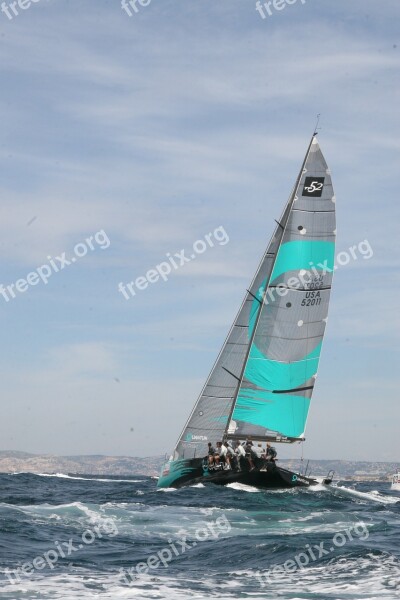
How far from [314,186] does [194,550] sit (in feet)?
96.0

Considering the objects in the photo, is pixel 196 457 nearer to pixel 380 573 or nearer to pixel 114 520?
pixel 114 520

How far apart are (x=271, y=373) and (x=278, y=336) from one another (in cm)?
208

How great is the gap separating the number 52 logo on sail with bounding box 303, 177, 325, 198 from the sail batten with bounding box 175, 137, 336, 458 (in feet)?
0.18

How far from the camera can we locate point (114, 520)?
2875 cm

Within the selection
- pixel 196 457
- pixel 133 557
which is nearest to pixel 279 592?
pixel 133 557

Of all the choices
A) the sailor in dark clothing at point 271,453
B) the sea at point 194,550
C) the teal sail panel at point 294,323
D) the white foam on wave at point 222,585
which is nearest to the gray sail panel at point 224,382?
the teal sail panel at point 294,323

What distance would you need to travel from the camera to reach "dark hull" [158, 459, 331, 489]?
42.1m

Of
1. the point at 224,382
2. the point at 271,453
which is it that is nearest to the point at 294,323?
the point at 224,382

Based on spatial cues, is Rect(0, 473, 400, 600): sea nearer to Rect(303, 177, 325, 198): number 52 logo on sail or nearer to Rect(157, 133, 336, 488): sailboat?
Rect(157, 133, 336, 488): sailboat

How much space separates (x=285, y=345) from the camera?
48.1 meters

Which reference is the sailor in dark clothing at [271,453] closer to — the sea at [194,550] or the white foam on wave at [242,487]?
the white foam on wave at [242,487]

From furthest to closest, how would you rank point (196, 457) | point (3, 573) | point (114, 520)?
point (196, 457)
point (114, 520)
point (3, 573)

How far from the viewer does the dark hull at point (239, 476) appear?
138ft

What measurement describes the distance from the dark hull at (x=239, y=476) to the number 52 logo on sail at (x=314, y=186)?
15.2 metres
